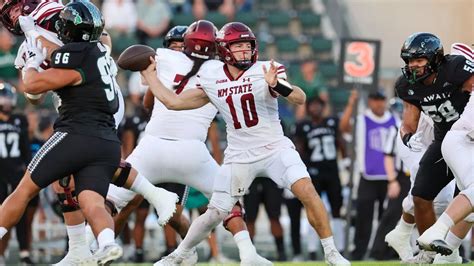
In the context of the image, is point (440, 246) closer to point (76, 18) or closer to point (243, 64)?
point (243, 64)

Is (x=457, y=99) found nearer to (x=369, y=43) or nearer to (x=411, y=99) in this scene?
(x=411, y=99)

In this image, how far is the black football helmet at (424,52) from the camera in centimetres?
825

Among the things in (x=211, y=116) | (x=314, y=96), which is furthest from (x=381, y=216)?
(x=211, y=116)

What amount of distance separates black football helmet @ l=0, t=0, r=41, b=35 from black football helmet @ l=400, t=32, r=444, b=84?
9.42 ft

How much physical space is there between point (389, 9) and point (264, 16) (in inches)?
82.3

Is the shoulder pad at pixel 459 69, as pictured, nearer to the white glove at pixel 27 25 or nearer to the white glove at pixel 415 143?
the white glove at pixel 415 143

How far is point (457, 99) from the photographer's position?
27.6 feet

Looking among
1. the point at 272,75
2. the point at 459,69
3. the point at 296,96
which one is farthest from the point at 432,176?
the point at 272,75

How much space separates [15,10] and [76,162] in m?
1.86

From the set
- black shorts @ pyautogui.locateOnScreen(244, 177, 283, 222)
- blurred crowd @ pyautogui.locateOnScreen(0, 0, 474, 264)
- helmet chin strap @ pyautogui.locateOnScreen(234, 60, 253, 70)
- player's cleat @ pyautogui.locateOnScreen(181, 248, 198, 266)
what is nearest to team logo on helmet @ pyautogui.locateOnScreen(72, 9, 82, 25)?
helmet chin strap @ pyautogui.locateOnScreen(234, 60, 253, 70)

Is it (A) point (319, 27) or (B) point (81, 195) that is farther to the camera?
(A) point (319, 27)

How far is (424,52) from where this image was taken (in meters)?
8.23

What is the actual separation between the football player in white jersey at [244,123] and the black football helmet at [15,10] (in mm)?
1290

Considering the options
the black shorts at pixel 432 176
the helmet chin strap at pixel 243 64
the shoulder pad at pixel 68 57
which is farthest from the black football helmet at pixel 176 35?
the black shorts at pixel 432 176
